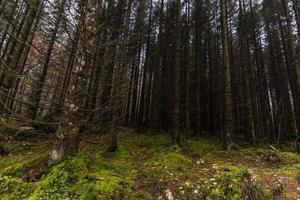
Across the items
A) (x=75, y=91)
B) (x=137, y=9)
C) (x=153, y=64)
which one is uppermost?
(x=137, y=9)

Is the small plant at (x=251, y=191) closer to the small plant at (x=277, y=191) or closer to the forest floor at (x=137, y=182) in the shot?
the forest floor at (x=137, y=182)

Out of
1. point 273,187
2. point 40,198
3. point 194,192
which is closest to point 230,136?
point 273,187

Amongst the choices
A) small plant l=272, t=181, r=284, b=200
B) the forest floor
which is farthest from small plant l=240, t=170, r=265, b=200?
small plant l=272, t=181, r=284, b=200

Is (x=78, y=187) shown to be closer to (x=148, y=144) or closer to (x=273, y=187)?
(x=273, y=187)

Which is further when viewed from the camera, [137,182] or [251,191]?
→ [137,182]

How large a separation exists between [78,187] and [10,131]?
8427mm

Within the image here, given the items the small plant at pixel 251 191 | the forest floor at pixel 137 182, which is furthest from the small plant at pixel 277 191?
the small plant at pixel 251 191

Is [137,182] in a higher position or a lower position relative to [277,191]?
lower

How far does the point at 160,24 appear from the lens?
1584 centimetres

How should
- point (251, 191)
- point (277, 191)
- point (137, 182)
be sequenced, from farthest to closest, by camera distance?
Answer: point (137, 182) < point (277, 191) < point (251, 191)

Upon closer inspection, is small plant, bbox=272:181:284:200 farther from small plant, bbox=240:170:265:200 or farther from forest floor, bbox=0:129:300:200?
small plant, bbox=240:170:265:200

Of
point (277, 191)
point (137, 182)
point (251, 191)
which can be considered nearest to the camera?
point (251, 191)

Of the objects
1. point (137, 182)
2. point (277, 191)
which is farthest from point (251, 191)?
point (137, 182)

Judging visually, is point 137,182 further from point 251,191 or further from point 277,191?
point 277,191
